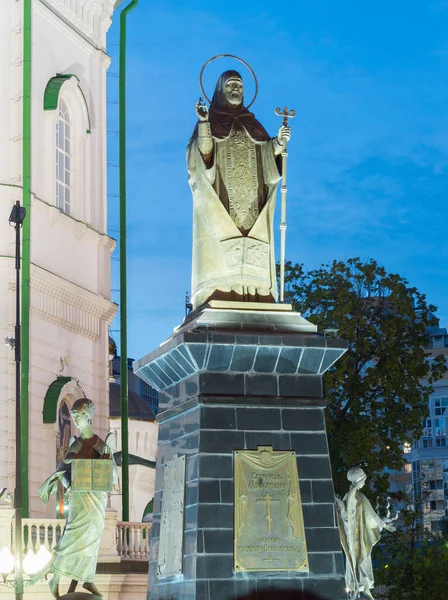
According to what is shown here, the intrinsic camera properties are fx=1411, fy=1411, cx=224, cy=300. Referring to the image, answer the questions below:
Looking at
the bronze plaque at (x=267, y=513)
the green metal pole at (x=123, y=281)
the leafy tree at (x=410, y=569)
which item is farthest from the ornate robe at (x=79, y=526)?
the leafy tree at (x=410, y=569)

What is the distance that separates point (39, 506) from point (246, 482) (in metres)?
18.6

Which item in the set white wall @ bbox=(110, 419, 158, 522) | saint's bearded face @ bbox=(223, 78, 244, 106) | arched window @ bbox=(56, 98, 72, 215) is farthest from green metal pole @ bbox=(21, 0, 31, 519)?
saint's bearded face @ bbox=(223, 78, 244, 106)

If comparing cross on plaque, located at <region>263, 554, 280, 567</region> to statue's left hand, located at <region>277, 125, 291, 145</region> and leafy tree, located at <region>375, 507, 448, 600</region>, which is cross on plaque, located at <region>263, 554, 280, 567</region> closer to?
statue's left hand, located at <region>277, 125, 291, 145</region>

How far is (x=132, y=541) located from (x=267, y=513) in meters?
15.5

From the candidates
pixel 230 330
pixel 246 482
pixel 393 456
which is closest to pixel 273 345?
pixel 230 330

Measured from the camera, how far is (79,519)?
51.3 ft

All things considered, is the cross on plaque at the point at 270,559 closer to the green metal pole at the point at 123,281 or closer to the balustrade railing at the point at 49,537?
the balustrade railing at the point at 49,537

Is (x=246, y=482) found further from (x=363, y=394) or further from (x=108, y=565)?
(x=363, y=394)

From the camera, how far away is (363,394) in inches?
1371

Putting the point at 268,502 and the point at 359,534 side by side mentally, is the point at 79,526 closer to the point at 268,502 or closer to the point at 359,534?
the point at 268,502

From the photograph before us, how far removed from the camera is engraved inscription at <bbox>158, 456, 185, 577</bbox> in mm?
14547

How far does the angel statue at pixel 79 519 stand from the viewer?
15555 millimetres

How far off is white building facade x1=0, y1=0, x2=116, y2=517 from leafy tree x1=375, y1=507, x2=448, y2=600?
7949mm

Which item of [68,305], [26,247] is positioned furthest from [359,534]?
[68,305]
